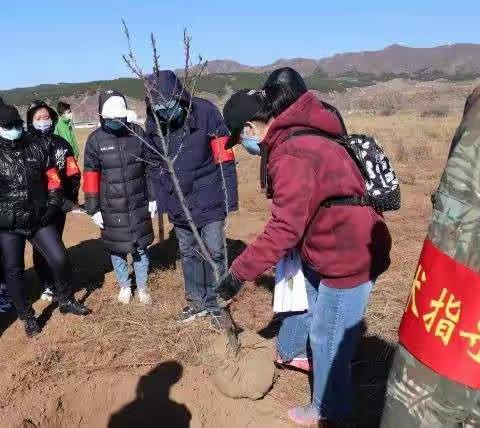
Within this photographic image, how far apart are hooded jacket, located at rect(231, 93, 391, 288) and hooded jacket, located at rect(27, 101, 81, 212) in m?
2.36

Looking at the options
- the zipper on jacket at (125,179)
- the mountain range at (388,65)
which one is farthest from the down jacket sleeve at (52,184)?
the mountain range at (388,65)

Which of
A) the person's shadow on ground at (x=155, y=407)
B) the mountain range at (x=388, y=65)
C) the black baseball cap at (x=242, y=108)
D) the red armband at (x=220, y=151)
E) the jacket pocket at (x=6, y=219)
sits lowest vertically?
the mountain range at (x=388, y=65)

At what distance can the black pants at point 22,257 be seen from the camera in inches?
157

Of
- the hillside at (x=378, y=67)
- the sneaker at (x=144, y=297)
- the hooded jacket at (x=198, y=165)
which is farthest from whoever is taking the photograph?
the hillside at (x=378, y=67)

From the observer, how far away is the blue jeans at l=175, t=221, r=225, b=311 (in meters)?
4.01

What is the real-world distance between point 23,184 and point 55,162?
403mm

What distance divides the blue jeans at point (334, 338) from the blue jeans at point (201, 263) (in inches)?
47.0

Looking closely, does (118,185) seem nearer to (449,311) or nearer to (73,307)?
(73,307)

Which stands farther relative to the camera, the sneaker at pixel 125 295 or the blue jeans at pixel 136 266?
the sneaker at pixel 125 295

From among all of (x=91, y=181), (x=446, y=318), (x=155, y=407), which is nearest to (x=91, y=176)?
(x=91, y=181)

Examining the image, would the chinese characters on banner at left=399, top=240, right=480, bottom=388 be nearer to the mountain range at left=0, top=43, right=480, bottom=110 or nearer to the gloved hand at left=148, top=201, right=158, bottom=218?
the gloved hand at left=148, top=201, right=158, bottom=218

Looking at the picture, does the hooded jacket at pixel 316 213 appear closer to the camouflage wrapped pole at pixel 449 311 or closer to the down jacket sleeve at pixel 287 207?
the down jacket sleeve at pixel 287 207

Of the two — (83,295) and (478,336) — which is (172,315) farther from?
(478,336)

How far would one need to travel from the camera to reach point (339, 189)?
7.52 ft
